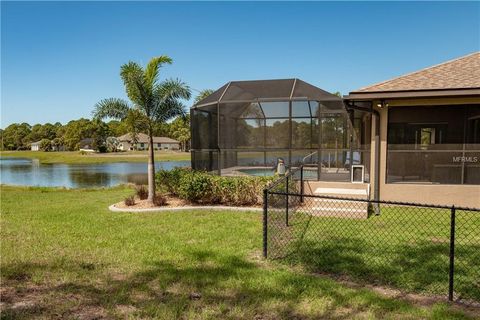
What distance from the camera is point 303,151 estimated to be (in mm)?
10508

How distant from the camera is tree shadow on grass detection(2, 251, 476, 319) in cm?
325

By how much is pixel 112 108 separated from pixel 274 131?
5083 mm

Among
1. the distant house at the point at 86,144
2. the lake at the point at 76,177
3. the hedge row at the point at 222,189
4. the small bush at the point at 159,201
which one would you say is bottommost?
the lake at the point at 76,177

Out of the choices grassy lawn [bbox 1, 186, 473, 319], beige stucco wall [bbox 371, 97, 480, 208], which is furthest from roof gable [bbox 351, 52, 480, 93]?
grassy lawn [bbox 1, 186, 473, 319]

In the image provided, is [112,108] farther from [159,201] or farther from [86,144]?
[86,144]

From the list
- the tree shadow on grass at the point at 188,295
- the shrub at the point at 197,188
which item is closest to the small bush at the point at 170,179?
the shrub at the point at 197,188

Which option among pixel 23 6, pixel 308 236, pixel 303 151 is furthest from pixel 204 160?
pixel 23 6

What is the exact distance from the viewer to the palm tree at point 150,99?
9.41 meters

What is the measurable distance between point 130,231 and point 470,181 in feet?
27.0

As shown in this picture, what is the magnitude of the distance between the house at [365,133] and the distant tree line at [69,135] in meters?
31.7

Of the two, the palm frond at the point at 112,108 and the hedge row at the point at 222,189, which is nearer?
the hedge row at the point at 222,189

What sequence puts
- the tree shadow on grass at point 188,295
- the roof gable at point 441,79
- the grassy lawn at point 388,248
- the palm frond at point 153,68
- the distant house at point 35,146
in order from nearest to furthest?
the tree shadow on grass at point 188,295 → the grassy lawn at point 388,248 → the roof gable at point 441,79 → the palm frond at point 153,68 → the distant house at point 35,146

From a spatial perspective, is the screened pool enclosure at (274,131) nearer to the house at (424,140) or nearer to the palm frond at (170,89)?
the house at (424,140)

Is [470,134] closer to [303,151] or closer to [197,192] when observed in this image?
[303,151]
